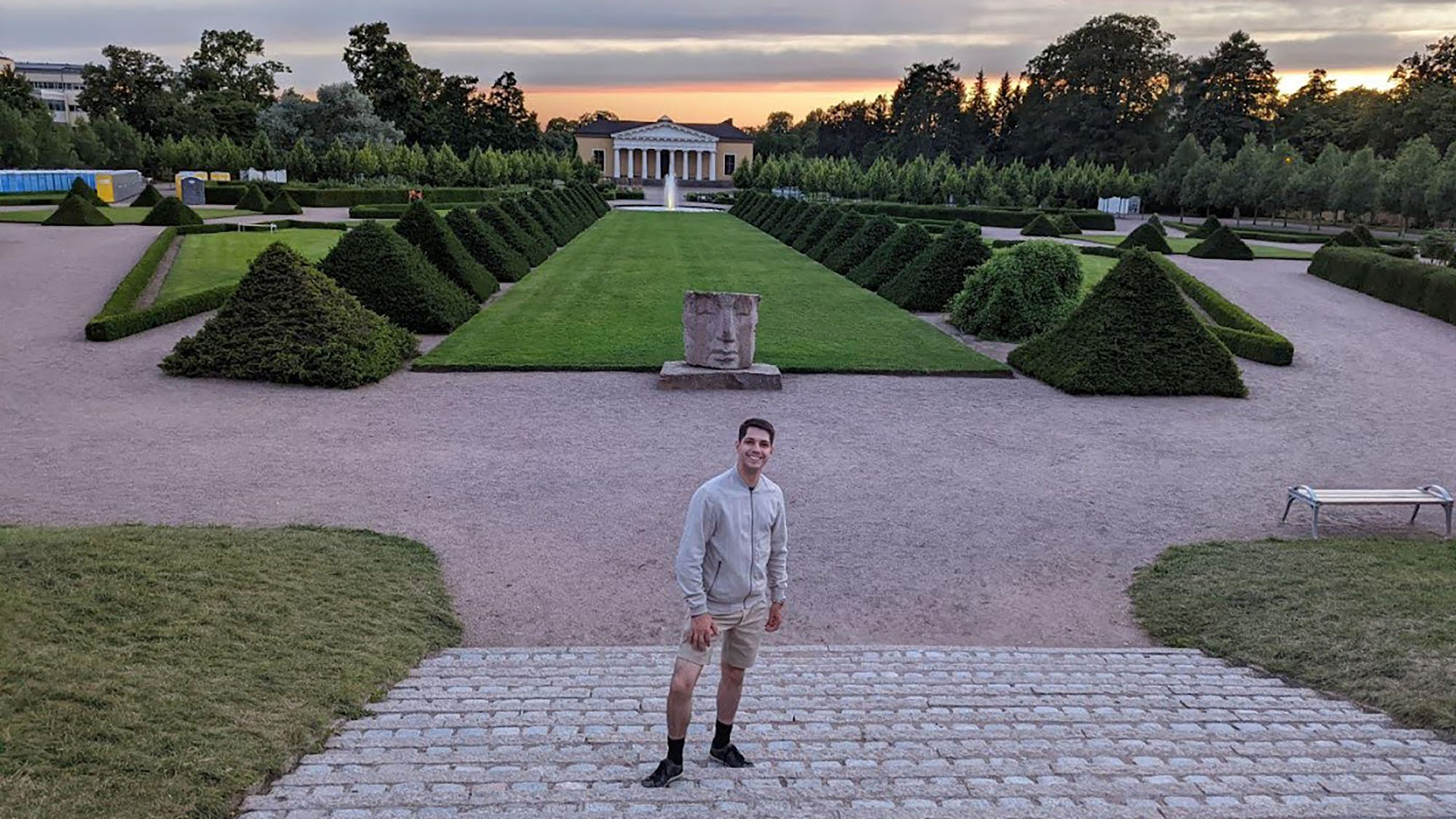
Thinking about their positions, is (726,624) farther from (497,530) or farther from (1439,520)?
(1439,520)

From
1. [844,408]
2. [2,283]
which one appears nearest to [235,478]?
[844,408]

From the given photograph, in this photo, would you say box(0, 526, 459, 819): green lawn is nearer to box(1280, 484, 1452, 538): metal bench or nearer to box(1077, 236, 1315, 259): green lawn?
box(1280, 484, 1452, 538): metal bench

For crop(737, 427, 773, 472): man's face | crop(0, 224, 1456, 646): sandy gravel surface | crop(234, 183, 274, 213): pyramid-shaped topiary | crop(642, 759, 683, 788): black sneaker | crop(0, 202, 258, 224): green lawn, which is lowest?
crop(0, 224, 1456, 646): sandy gravel surface

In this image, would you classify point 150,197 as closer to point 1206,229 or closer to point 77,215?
point 77,215

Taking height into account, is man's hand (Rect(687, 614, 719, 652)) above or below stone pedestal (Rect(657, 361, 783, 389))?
above

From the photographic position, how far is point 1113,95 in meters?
86.3

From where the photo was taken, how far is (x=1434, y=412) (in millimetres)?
15344

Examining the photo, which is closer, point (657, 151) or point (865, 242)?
point (865, 242)

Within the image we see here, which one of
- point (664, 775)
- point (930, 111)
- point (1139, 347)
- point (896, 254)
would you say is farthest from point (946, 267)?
point (930, 111)

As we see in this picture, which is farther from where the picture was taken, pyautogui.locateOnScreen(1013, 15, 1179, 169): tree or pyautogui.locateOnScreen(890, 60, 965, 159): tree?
pyautogui.locateOnScreen(890, 60, 965, 159): tree

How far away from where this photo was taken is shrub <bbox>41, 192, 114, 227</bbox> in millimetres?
32375

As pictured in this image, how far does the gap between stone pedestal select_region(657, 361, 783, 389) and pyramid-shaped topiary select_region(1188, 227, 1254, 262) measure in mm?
24145

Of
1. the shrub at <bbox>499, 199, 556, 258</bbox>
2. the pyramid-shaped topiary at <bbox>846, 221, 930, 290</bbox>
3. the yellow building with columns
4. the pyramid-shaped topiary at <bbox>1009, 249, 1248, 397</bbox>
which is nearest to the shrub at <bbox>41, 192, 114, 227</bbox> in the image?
the shrub at <bbox>499, 199, 556, 258</bbox>

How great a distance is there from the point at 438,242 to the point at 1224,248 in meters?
25.4
